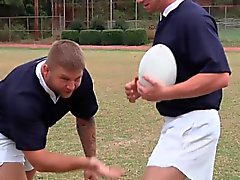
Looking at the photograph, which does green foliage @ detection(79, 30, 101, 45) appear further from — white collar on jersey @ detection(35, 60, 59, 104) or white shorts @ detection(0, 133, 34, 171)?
white collar on jersey @ detection(35, 60, 59, 104)

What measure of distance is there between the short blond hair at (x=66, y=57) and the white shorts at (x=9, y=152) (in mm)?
750

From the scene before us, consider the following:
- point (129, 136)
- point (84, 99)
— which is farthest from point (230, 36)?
point (84, 99)

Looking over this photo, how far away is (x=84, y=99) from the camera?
14.9 feet

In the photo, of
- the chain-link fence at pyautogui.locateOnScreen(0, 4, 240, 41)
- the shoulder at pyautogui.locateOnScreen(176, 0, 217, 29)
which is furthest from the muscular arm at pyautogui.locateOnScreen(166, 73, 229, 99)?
the chain-link fence at pyautogui.locateOnScreen(0, 4, 240, 41)

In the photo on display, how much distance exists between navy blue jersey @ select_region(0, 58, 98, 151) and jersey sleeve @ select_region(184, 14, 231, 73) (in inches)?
37.0

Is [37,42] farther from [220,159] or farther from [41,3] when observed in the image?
[220,159]

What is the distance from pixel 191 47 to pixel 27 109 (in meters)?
1.12

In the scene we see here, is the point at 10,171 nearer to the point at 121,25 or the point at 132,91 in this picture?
the point at 132,91

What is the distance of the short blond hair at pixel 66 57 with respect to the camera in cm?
378

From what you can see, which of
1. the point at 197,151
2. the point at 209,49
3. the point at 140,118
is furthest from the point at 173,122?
the point at 140,118

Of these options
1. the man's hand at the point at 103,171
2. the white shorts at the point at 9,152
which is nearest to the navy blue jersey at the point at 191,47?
the man's hand at the point at 103,171

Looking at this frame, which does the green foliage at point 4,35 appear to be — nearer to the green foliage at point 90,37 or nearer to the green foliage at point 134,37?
the green foliage at point 90,37

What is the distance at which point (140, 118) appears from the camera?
11.3m

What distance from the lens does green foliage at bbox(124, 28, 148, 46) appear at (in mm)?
41219
